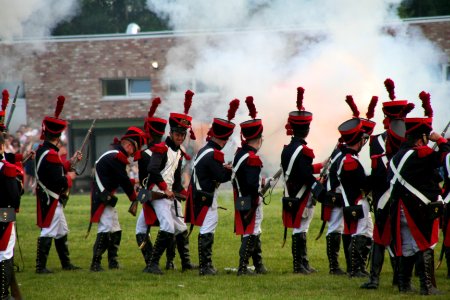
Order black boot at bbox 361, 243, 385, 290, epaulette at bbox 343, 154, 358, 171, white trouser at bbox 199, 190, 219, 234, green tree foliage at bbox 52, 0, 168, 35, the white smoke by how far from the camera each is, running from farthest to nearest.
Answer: green tree foliage at bbox 52, 0, 168, 35, the white smoke, white trouser at bbox 199, 190, 219, 234, epaulette at bbox 343, 154, 358, 171, black boot at bbox 361, 243, 385, 290

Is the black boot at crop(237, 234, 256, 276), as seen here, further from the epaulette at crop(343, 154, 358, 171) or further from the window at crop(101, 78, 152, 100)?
the window at crop(101, 78, 152, 100)

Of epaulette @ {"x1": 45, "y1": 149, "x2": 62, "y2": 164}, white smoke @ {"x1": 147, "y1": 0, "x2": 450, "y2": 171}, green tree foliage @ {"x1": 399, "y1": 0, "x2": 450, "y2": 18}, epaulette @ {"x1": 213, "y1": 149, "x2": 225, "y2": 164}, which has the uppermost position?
green tree foliage @ {"x1": 399, "y1": 0, "x2": 450, "y2": 18}

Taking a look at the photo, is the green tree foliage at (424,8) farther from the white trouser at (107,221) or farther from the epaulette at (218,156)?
the white trouser at (107,221)

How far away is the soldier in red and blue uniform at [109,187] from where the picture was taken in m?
12.8

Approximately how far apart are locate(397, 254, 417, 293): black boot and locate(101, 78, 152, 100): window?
942 inches

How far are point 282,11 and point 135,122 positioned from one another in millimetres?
13024

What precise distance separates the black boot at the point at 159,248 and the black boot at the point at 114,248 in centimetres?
78

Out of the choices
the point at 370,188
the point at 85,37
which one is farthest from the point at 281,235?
the point at 85,37

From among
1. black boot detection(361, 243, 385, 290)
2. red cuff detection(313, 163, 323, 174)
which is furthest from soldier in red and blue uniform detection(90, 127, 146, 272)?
black boot detection(361, 243, 385, 290)

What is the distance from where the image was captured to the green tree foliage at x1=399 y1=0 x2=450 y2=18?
2661 cm

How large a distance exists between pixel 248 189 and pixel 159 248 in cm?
146

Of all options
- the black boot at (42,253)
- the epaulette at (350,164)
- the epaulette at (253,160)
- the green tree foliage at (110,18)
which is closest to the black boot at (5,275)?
the black boot at (42,253)

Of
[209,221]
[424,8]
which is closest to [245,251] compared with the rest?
[209,221]

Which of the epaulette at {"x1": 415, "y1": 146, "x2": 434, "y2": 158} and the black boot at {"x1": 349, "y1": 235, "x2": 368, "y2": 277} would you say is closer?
the epaulette at {"x1": 415, "y1": 146, "x2": 434, "y2": 158}
